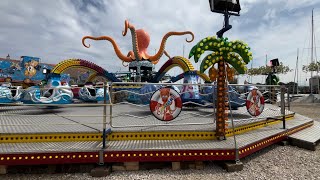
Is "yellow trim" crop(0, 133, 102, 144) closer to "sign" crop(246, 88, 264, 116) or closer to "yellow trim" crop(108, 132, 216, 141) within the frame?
"yellow trim" crop(108, 132, 216, 141)

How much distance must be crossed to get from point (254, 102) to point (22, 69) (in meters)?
35.5

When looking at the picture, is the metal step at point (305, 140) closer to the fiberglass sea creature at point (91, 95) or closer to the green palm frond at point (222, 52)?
the green palm frond at point (222, 52)

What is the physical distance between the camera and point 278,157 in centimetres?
536

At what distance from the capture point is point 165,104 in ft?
16.4

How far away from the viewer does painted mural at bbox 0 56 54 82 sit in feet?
103

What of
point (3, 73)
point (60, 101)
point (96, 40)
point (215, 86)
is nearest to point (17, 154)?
point (215, 86)

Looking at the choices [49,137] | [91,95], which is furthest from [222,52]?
[91,95]

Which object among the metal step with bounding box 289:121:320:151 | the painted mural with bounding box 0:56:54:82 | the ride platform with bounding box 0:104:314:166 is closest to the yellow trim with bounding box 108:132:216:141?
the ride platform with bounding box 0:104:314:166

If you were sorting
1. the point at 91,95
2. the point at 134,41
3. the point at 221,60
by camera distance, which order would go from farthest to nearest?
the point at 134,41
the point at 91,95
the point at 221,60

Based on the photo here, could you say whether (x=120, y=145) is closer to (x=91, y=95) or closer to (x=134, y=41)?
(x=91, y=95)

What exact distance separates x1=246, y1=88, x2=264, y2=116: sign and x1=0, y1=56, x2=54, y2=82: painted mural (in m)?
33.5

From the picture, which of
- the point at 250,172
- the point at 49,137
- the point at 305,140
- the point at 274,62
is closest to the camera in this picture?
the point at 250,172

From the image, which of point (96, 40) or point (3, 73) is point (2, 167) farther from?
point (3, 73)

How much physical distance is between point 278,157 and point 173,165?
2688 millimetres
